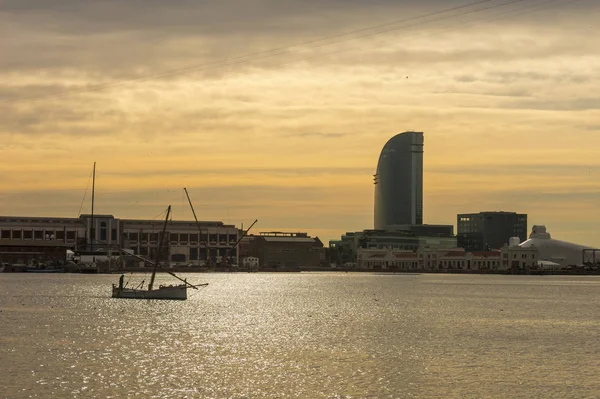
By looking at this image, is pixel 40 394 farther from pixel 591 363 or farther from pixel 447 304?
pixel 447 304

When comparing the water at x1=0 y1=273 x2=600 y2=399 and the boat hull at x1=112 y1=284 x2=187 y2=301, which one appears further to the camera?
the boat hull at x1=112 y1=284 x2=187 y2=301

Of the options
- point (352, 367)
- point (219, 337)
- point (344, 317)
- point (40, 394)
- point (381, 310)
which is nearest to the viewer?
point (40, 394)

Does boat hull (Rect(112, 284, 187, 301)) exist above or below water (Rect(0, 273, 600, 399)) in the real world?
above

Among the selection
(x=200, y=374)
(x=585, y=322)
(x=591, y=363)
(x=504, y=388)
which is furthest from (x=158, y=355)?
(x=585, y=322)

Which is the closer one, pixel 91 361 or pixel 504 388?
pixel 504 388

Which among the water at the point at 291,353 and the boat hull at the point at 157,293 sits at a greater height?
the boat hull at the point at 157,293

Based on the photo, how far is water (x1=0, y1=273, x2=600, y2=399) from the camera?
68.8 meters

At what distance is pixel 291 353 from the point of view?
89.2 m

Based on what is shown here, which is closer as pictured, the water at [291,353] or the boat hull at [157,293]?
the water at [291,353]

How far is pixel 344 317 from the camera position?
452 feet

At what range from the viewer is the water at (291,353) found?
68750 millimetres

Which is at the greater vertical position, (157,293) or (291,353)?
(157,293)

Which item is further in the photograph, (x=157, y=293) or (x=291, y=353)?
(x=157, y=293)

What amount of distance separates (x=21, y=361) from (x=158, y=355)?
1136cm
